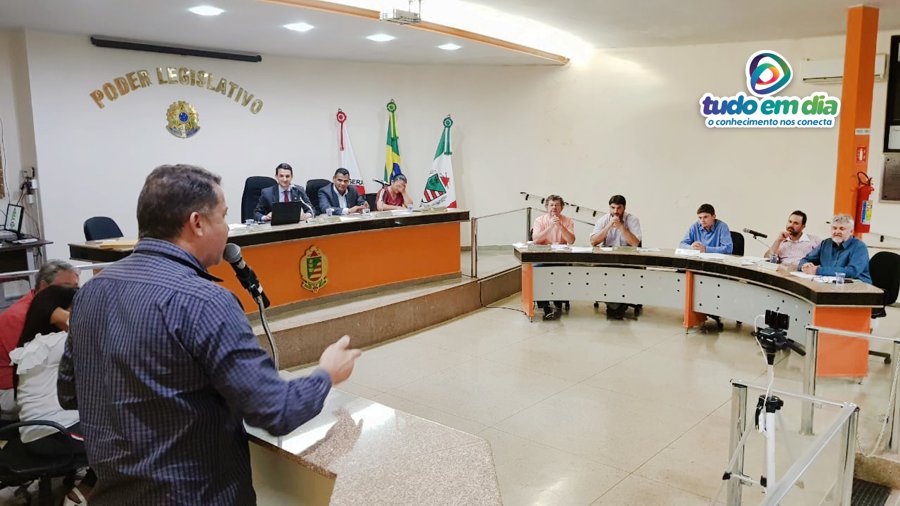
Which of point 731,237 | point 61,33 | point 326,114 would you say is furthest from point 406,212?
point 61,33

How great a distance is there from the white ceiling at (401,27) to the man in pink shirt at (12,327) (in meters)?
3.06

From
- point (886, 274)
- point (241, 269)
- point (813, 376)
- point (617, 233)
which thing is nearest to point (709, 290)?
point (617, 233)

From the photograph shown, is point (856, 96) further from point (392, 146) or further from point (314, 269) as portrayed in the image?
point (392, 146)

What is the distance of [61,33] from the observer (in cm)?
690

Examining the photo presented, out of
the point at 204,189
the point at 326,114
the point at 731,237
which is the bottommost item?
the point at 731,237

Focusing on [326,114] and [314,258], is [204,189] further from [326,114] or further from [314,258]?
[326,114]

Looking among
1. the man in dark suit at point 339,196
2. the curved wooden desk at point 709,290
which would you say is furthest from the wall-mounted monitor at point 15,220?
the curved wooden desk at point 709,290

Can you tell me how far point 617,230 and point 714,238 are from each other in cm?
100

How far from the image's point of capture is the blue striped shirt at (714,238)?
6817 mm

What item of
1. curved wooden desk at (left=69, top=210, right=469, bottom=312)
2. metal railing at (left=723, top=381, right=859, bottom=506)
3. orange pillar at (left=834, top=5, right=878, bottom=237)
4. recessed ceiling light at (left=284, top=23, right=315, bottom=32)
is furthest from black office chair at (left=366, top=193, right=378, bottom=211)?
metal railing at (left=723, top=381, right=859, bottom=506)

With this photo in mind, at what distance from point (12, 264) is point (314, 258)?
10.0 ft

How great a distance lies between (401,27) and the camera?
6859mm

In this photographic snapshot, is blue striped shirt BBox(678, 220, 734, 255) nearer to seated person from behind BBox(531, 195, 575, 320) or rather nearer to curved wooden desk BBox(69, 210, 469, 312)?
seated person from behind BBox(531, 195, 575, 320)

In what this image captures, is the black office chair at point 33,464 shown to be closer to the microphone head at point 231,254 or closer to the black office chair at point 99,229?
the microphone head at point 231,254
